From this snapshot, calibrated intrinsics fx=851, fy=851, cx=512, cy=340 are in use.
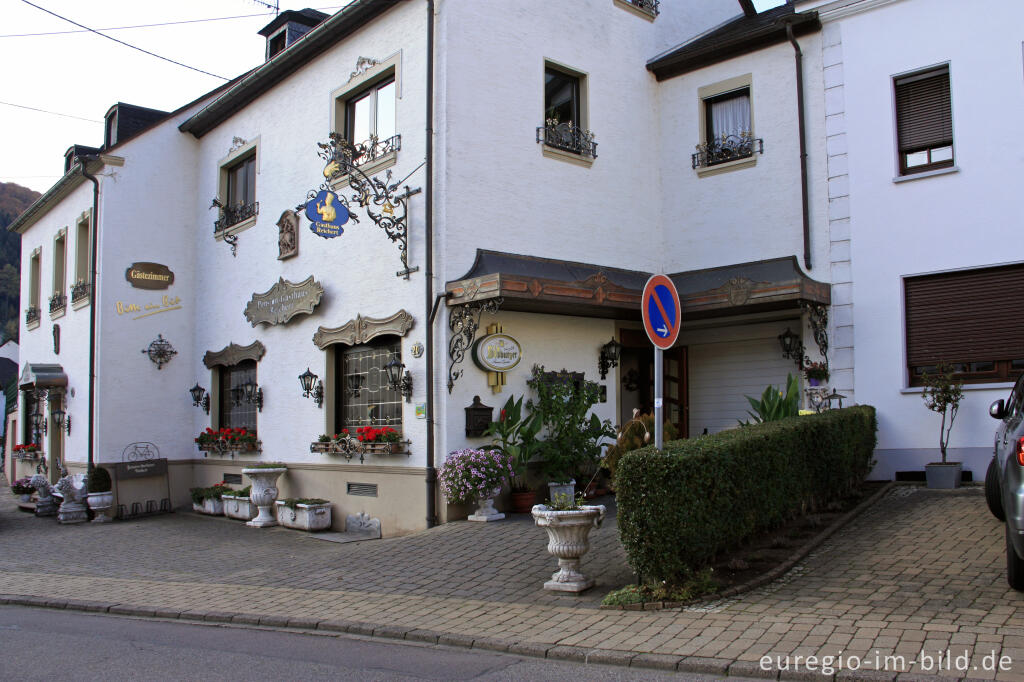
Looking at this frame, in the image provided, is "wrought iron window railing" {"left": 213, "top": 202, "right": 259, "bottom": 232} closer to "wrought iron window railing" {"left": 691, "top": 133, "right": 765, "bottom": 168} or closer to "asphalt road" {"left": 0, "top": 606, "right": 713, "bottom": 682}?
"wrought iron window railing" {"left": 691, "top": 133, "right": 765, "bottom": 168}

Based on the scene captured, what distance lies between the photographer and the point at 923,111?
1209 centimetres

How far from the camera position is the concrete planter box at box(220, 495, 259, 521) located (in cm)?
1488

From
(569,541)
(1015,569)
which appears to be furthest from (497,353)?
(1015,569)

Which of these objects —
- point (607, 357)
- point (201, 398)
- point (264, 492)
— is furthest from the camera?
point (201, 398)

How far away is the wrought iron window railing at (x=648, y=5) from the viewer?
48.2 ft

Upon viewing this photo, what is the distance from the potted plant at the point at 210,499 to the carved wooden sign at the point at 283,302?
3189mm

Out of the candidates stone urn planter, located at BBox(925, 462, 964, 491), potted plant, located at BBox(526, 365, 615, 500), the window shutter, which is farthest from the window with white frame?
potted plant, located at BBox(526, 365, 615, 500)

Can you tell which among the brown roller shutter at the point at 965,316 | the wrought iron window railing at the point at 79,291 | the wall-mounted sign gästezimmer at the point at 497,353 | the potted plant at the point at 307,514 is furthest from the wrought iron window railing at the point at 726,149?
the wrought iron window railing at the point at 79,291

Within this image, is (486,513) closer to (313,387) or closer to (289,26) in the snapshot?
(313,387)

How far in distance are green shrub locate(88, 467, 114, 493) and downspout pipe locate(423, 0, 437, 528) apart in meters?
8.55

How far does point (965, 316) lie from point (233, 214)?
13.4 meters

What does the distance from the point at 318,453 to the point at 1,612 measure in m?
5.56

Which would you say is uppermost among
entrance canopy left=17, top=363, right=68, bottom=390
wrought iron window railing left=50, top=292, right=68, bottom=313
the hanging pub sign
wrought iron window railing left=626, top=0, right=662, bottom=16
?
wrought iron window railing left=626, top=0, right=662, bottom=16

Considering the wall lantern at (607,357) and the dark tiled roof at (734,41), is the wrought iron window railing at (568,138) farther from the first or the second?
the wall lantern at (607,357)
